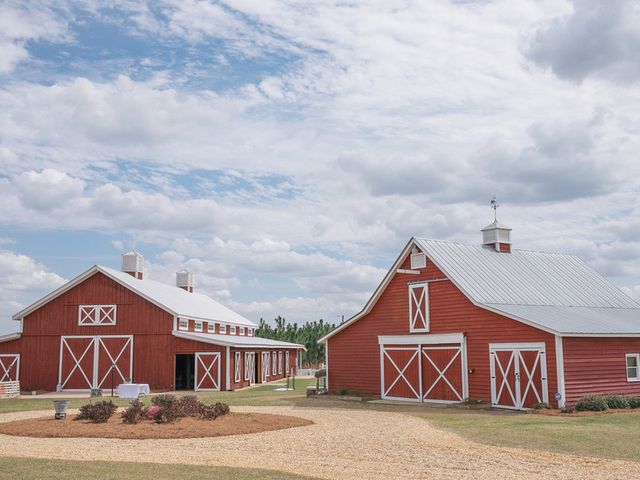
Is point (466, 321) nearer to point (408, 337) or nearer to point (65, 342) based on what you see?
point (408, 337)

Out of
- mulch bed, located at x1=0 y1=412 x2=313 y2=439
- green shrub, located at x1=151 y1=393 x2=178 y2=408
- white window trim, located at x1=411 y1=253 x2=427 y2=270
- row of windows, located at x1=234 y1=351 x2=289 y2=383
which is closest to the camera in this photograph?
mulch bed, located at x1=0 y1=412 x2=313 y2=439

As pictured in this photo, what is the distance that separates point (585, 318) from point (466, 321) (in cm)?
463

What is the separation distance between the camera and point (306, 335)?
269ft

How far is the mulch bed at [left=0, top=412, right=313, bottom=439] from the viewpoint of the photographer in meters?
18.5

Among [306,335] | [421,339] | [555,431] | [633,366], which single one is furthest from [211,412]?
[306,335]

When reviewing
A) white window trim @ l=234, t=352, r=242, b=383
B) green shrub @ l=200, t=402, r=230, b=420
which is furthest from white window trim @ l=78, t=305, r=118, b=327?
green shrub @ l=200, t=402, r=230, b=420

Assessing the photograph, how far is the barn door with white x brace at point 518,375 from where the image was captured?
2584 cm

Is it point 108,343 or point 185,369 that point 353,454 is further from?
point 185,369

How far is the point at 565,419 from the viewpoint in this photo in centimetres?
2248

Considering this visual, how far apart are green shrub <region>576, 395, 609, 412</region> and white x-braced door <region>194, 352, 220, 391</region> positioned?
22.0 metres

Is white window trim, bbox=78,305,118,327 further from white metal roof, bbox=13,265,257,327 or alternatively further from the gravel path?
the gravel path

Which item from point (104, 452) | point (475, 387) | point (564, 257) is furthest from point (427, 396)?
point (104, 452)

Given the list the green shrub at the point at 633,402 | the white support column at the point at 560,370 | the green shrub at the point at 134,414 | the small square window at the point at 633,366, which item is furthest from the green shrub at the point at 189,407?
the small square window at the point at 633,366

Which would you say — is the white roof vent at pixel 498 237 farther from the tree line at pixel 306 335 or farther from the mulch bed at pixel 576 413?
the tree line at pixel 306 335
